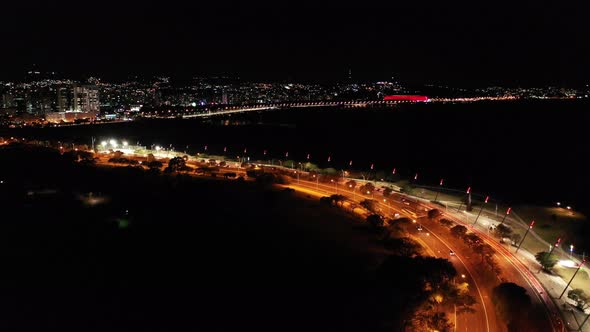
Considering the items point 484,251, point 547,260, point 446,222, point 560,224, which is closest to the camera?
point 547,260

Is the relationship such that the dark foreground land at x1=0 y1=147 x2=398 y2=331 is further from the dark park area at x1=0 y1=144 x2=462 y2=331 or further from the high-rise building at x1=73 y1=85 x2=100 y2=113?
the high-rise building at x1=73 y1=85 x2=100 y2=113

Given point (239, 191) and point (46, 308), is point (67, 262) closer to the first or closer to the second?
point (46, 308)

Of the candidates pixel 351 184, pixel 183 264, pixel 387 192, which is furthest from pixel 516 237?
pixel 183 264

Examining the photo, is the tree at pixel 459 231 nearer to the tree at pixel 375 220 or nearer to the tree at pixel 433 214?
the tree at pixel 433 214

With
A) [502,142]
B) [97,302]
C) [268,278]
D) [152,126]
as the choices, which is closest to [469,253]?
[268,278]

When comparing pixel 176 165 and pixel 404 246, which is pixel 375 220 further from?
pixel 176 165
